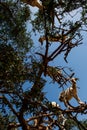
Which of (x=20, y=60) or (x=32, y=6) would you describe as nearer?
(x=20, y=60)

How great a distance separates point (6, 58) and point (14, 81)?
23.0 inches

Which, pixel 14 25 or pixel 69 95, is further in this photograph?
pixel 69 95

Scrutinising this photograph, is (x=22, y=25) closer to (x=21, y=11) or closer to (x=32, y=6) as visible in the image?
(x=21, y=11)

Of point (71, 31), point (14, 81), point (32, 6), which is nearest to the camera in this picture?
point (14, 81)

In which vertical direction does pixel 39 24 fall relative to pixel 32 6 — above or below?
below

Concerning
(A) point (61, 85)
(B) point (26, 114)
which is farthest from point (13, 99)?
(A) point (61, 85)

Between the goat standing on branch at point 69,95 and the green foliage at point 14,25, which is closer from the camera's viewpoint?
the green foliage at point 14,25

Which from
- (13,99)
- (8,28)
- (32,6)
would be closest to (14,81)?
(13,99)

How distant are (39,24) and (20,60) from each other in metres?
1.74

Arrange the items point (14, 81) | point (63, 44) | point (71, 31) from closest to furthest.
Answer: point (14, 81) → point (71, 31) → point (63, 44)

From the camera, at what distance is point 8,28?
9859 millimetres

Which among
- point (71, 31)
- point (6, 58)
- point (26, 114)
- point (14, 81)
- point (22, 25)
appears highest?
point (22, 25)

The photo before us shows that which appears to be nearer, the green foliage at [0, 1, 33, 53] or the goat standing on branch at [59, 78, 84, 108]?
the green foliage at [0, 1, 33, 53]

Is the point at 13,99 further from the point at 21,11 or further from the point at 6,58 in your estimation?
the point at 21,11
